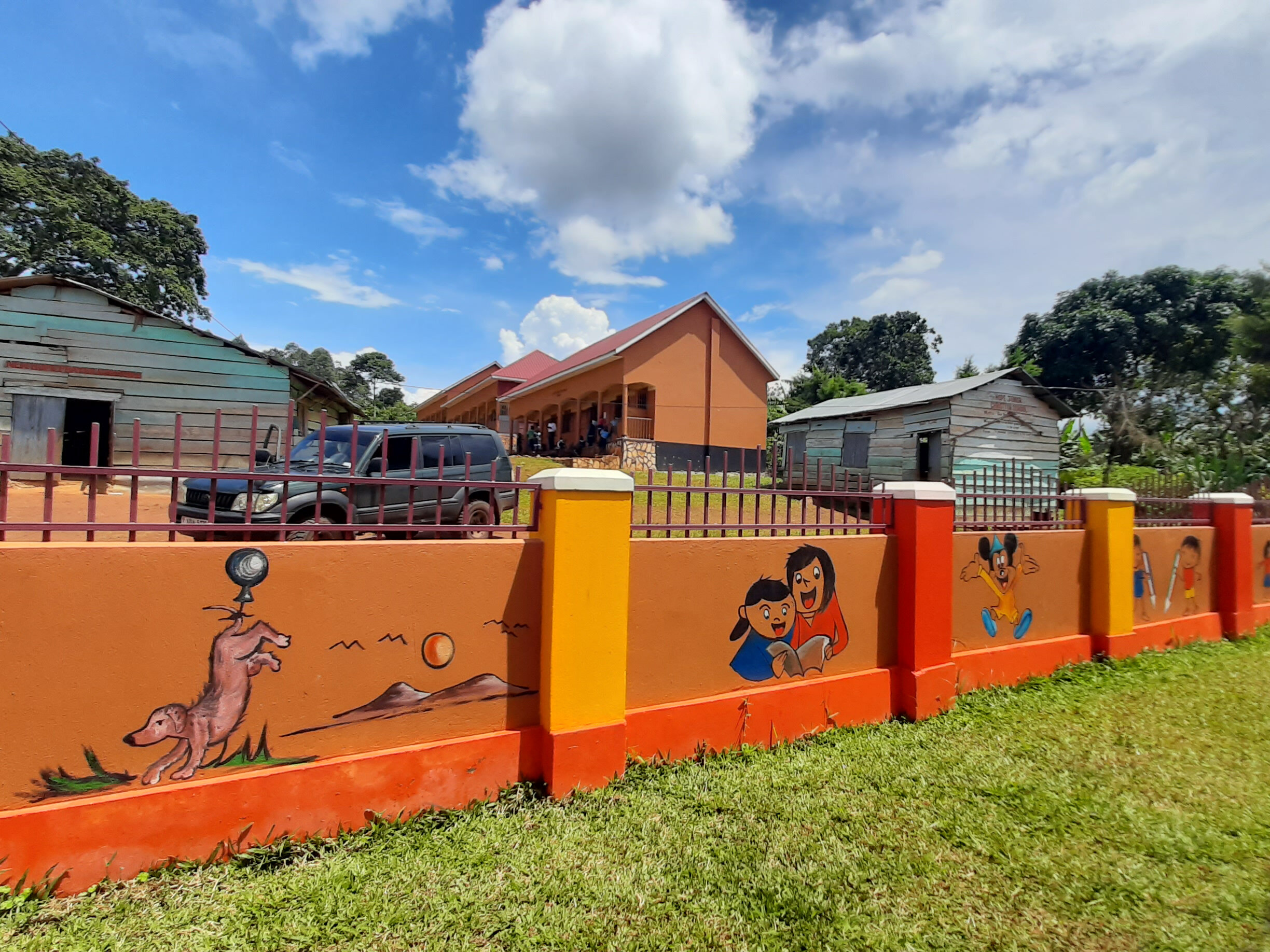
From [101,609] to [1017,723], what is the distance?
20.1ft

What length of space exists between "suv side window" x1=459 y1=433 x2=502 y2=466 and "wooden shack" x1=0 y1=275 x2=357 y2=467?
4784mm

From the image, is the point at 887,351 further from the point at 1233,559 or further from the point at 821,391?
the point at 1233,559

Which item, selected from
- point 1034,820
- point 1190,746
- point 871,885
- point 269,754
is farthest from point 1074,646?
point 269,754

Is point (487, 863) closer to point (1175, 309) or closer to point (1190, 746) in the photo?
point (1190, 746)

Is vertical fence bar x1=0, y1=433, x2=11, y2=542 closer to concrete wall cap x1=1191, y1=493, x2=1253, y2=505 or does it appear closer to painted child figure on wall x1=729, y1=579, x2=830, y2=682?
painted child figure on wall x1=729, y1=579, x2=830, y2=682

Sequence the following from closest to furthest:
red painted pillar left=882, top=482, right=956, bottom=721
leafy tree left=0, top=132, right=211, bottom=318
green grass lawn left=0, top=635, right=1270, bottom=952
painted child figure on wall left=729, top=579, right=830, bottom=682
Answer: green grass lawn left=0, top=635, right=1270, bottom=952, painted child figure on wall left=729, top=579, right=830, bottom=682, red painted pillar left=882, top=482, right=956, bottom=721, leafy tree left=0, top=132, right=211, bottom=318

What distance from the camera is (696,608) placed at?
13.8ft

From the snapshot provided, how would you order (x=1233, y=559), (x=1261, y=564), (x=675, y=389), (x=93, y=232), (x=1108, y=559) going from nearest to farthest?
(x=1108, y=559) < (x=1233, y=559) < (x=1261, y=564) < (x=675, y=389) < (x=93, y=232)

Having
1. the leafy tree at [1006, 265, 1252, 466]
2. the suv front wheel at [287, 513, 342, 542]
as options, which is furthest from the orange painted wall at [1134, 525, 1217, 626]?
the leafy tree at [1006, 265, 1252, 466]

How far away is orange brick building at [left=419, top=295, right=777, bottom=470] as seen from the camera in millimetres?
18484

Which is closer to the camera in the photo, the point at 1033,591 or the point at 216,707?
the point at 216,707

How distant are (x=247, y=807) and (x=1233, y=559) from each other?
10.9 metres

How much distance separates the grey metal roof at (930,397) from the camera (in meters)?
16.2

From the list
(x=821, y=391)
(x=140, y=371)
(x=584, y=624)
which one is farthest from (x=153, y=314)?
(x=821, y=391)
